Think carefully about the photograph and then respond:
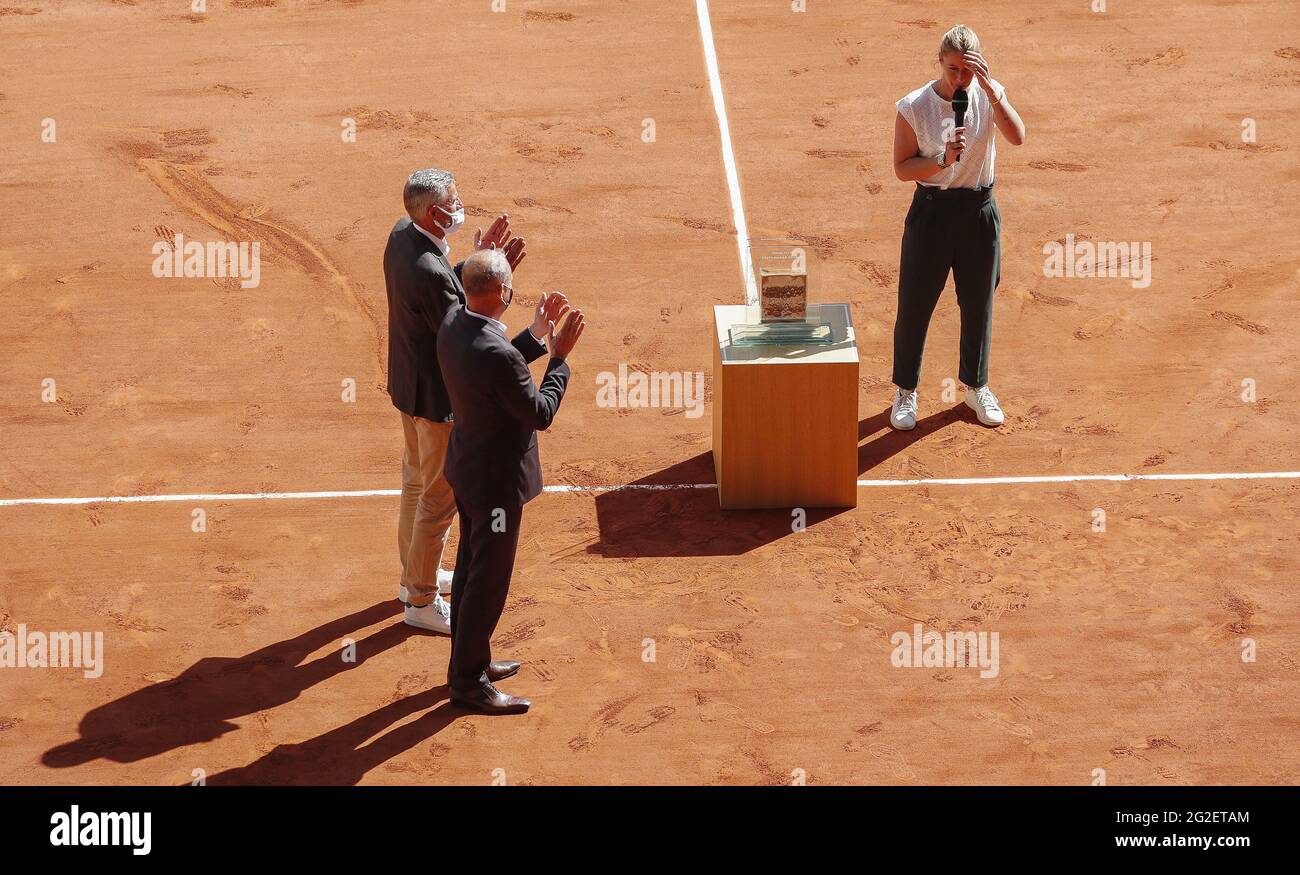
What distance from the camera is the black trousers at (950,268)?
382 inches

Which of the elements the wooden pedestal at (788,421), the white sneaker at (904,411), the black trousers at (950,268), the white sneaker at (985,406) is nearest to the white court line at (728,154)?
the wooden pedestal at (788,421)

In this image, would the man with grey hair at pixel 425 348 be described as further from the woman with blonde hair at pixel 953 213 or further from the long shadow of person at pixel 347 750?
the woman with blonde hair at pixel 953 213

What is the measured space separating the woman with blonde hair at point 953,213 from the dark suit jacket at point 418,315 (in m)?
2.89

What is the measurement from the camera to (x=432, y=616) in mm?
8516

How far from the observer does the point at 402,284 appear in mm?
7797

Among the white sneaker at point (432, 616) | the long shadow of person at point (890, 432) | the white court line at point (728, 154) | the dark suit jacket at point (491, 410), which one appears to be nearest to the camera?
the dark suit jacket at point (491, 410)

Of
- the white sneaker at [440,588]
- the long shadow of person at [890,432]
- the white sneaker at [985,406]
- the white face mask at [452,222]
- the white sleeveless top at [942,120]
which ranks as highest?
the white sleeveless top at [942,120]

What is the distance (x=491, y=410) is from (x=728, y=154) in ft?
21.6

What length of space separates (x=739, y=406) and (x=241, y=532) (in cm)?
286

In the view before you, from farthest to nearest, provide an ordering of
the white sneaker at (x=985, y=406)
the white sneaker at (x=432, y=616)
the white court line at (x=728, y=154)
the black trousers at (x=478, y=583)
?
the white court line at (x=728, y=154)
the white sneaker at (x=985, y=406)
the white sneaker at (x=432, y=616)
the black trousers at (x=478, y=583)

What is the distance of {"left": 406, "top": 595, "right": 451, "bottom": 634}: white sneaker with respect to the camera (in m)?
8.49

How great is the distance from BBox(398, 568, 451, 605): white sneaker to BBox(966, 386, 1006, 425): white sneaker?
137 inches

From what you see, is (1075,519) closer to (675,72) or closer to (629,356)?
(629,356)

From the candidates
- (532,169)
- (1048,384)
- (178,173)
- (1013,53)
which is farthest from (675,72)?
(1048,384)
